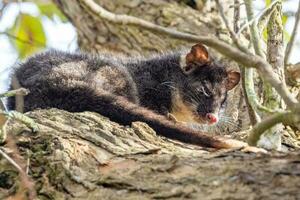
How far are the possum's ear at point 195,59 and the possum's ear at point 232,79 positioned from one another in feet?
0.76

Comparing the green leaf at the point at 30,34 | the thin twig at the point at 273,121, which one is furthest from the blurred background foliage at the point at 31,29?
the thin twig at the point at 273,121

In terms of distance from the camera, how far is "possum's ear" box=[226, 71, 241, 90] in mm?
5030

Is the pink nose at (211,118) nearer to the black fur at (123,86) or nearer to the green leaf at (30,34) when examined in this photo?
the black fur at (123,86)

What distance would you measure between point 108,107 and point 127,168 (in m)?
1.30

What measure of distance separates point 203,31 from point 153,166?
2.80 metres

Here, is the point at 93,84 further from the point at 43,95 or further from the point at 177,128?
the point at 177,128

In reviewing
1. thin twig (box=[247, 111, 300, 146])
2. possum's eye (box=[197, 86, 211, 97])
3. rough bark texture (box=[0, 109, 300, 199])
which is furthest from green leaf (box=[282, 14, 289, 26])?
thin twig (box=[247, 111, 300, 146])

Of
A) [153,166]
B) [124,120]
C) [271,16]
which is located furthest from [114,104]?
[153,166]

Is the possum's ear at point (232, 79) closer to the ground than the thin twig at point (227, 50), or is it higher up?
higher up

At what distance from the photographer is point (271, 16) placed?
12.0 ft

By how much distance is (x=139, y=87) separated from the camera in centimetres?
493

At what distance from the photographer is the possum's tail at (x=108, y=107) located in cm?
340

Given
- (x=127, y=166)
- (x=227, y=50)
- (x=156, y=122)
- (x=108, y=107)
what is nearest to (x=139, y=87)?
(x=108, y=107)

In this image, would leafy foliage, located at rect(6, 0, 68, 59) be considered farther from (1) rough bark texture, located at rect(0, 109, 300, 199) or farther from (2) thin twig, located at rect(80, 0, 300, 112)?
(2) thin twig, located at rect(80, 0, 300, 112)
